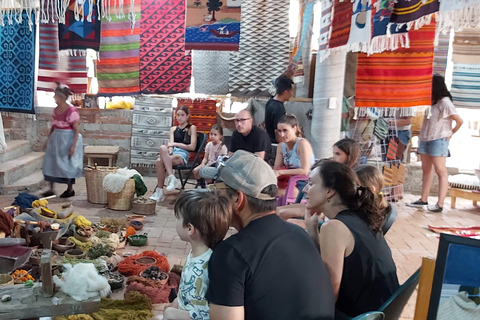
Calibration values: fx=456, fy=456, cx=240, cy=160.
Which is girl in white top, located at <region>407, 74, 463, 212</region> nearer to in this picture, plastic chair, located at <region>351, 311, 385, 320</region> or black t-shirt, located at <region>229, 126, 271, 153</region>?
black t-shirt, located at <region>229, 126, 271, 153</region>

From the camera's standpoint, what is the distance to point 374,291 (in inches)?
80.7

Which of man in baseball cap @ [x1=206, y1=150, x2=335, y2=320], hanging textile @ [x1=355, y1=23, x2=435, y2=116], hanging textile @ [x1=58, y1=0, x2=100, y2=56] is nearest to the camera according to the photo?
man in baseball cap @ [x1=206, y1=150, x2=335, y2=320]

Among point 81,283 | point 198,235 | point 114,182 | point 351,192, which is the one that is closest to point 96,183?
point 114,182

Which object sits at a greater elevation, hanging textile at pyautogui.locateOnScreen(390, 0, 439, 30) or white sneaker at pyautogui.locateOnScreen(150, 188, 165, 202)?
hanging textile at pyautogui.locateOnScreen(390, 0, 439, 30)

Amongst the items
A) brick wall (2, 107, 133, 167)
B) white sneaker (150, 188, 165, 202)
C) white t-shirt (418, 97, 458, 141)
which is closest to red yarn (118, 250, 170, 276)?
white sneaker (150, 188, 165, 202)

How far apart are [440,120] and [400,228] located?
160 cm

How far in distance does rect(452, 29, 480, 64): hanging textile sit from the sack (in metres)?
1.76

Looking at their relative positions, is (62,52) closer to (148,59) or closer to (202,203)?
(148,59)

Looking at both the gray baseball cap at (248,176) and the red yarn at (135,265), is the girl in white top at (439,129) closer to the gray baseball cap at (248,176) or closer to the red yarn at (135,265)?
the red yarn at (135,265)

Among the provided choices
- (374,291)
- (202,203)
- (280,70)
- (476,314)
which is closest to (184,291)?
(202,203)

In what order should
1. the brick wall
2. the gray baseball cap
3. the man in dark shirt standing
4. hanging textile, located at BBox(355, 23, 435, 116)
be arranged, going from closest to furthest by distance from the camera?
the gray baseball cap, hanging textile, located at BBox(355, 23, 435, 116), the man in dark shirt standing, the brick wall

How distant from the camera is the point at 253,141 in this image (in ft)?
17.2

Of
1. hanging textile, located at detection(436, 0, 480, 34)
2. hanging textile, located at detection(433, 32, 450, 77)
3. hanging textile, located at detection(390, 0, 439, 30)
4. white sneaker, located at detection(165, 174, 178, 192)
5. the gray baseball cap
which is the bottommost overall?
white sneaker, located at detection(165, 174, 178, 192)

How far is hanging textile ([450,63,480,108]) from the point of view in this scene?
752 centimetres
